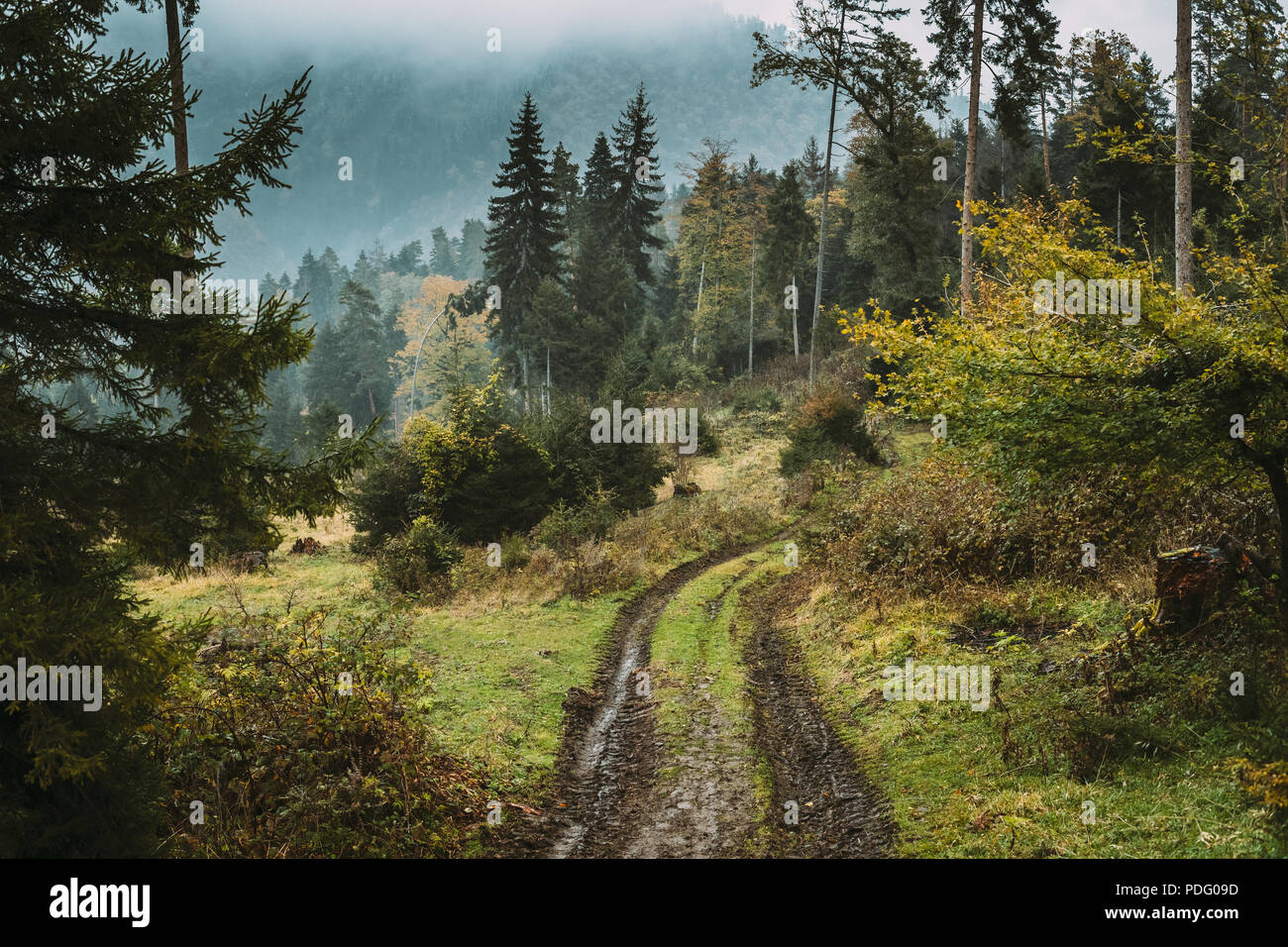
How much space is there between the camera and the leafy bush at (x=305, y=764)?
6.26m

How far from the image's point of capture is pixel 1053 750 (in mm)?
6918

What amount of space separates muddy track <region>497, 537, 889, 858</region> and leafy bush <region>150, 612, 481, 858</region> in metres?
1.05

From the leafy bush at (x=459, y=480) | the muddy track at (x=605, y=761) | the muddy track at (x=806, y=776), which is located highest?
the leafy bush at (x=459, y=480)

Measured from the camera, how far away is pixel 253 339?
570 cm

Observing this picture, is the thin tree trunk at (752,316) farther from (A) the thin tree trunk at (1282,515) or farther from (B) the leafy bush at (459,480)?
(A) the thin tree trunk at (1282,515)

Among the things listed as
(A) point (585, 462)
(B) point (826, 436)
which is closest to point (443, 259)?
(B) point (826, 436)

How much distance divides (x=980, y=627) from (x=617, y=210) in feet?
146

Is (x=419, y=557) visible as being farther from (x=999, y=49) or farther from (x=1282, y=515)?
(x=999, y=49)

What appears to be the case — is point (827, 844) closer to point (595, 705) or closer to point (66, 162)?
point (595, 705)

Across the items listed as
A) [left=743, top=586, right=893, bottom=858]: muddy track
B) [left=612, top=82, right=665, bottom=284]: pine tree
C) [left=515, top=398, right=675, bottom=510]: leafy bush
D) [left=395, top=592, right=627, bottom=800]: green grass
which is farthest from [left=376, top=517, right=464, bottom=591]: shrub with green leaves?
[left=612, top=82, right=665, bottom=284]: pine tree

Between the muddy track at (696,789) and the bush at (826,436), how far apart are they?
15.8m

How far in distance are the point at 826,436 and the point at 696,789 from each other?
20577mm

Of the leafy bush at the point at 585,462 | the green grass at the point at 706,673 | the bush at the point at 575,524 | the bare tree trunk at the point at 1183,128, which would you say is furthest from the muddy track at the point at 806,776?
the leafy bush at the point at 585,462

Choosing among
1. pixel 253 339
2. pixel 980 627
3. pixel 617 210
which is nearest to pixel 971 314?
pixel 980 627
